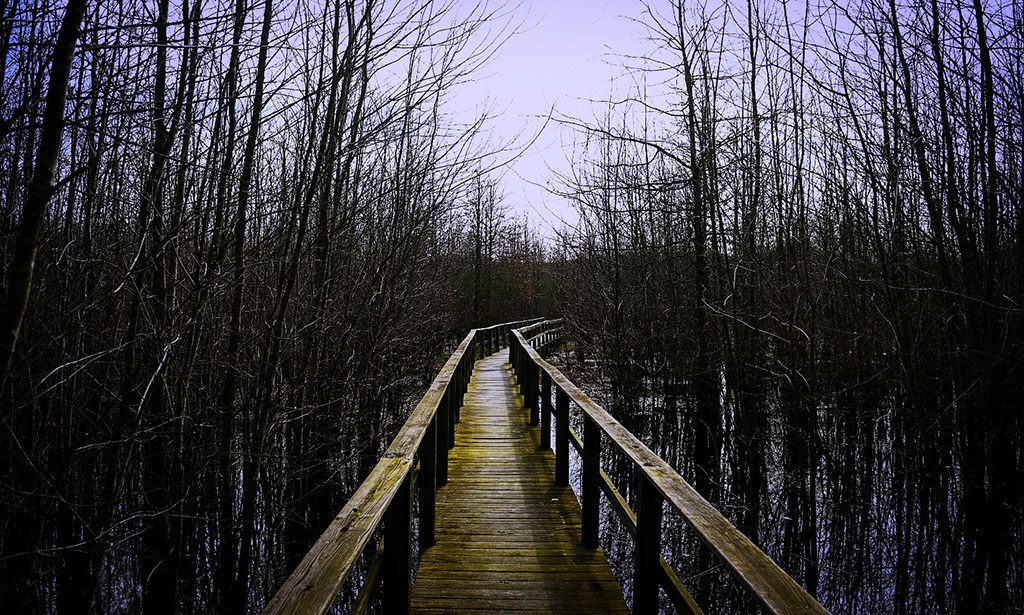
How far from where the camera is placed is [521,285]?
34.7 m

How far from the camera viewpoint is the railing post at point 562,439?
517cm

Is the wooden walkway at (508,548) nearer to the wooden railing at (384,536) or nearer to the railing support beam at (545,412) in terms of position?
the railing support beam at (545,412)

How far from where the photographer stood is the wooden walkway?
3.23m

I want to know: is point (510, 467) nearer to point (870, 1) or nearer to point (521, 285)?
point (870, 1)

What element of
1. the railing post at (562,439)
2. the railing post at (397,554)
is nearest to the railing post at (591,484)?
the railing post at (562,439)

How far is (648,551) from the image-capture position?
2695 millimetres

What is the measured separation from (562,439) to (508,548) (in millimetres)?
1467

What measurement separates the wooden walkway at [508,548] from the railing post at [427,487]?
107 mm

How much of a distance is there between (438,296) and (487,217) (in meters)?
15.6

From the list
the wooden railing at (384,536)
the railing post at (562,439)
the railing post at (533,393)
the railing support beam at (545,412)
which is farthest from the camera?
the railing post at (533,393)

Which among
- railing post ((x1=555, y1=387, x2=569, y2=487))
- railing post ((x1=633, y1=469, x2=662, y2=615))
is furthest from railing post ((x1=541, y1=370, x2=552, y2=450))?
railing post ((x1=633, y1=469, x2=662, y2=615))

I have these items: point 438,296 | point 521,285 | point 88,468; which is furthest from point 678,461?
point 521,285

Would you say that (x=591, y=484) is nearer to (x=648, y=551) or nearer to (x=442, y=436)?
(x=648, y=551)

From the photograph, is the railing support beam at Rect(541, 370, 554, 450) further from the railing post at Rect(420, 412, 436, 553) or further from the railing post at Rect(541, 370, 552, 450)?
the railing post at Rect(420, 412, 436, 553)
